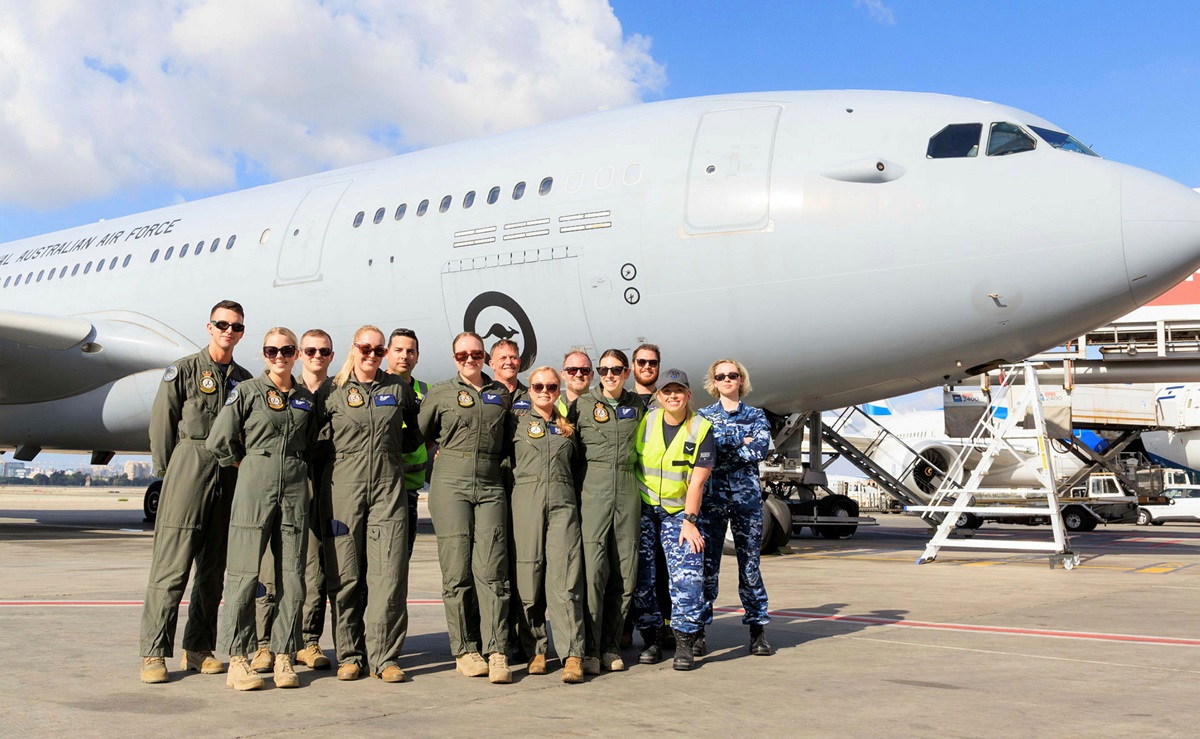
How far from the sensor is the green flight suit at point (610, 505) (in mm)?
5930

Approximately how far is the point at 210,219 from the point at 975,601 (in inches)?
462

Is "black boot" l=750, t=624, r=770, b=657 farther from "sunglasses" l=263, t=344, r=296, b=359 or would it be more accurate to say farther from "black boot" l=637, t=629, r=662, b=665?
"sunglasses" l=263, t=344, r=296, b=359

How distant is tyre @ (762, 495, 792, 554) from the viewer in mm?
12734

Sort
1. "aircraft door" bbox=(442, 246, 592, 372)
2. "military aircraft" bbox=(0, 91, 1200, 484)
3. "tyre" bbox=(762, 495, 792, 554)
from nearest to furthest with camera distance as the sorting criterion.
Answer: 1. "military aircraft" bbox=(0, 91, 1200, 484)
2. "aircraft door" bbox=(442, 246, 592, 372)
3. "tyre" bbox=(762, 495, 792, 554)

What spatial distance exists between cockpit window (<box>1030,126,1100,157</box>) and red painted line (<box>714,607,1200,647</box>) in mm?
5155

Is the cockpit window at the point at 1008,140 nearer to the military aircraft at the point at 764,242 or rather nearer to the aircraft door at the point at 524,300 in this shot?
the military aircraft at the point at 764,242

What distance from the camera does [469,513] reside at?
574 cm

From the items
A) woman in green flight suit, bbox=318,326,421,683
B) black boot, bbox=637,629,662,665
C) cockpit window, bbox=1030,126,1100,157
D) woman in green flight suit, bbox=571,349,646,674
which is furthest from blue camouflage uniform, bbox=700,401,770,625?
cockpit window, bbox=1030,126,1100,157

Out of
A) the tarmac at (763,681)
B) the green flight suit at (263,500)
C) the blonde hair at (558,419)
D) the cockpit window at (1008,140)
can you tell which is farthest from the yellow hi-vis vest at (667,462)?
the cockpit window at (1008,140)

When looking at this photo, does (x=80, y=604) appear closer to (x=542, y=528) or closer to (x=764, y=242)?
(x=542, y=528)

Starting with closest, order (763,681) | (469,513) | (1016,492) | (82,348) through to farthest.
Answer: (763,681) < (469,513) < (1016,492) < (82,348)

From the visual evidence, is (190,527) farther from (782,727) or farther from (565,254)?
(565,254)

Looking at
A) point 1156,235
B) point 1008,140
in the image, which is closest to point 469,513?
point 1156,235

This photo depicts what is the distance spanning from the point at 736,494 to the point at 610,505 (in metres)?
0.91
